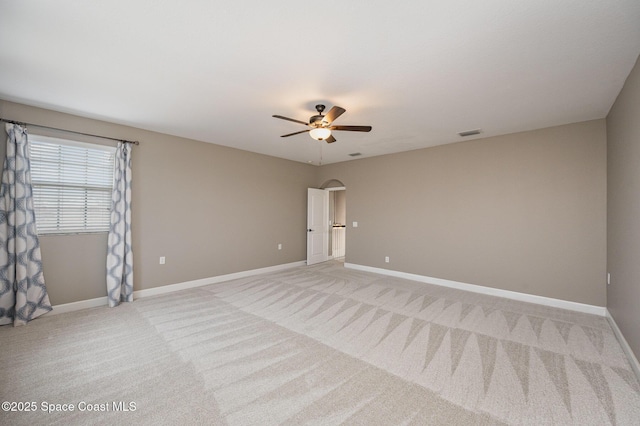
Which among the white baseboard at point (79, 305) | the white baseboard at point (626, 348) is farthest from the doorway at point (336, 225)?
the white baseboard at point (626, 348)

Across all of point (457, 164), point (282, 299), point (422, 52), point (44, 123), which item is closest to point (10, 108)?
point (44, 123)

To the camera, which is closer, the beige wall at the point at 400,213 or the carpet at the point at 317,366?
the carpet at the point at 317,366

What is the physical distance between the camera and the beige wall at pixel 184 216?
3658 millimetres

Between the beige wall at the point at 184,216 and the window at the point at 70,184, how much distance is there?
0.19 meters

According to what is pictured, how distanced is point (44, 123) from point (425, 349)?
550cm

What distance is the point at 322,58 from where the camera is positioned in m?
2.31

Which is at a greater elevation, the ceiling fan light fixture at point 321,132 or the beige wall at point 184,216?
the ceiling fan light fixture at point 321,132

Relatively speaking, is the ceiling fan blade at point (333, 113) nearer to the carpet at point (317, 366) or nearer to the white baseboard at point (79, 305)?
the carpet at point (317, 366)

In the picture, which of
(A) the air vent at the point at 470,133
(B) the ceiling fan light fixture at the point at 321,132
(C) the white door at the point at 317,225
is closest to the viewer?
(B) the ceiling fan light fixture at the point at 321,132

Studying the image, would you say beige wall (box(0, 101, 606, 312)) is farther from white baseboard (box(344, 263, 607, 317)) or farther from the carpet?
the carpet

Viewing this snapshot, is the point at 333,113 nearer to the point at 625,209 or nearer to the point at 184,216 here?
the point at 625,209

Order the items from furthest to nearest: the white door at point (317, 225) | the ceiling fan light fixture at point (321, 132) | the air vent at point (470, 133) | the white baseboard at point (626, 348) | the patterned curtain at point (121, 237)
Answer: the white door at point (317, 225), the air vent at point (470, 133), the patterned curtain at point (121, 237), the ceiling fan light fixture at point (321, 132), the white baseboard at point (626, 348)

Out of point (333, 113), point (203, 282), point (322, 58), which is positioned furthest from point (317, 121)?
point (203, 282)

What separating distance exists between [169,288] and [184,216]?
1.29 m
